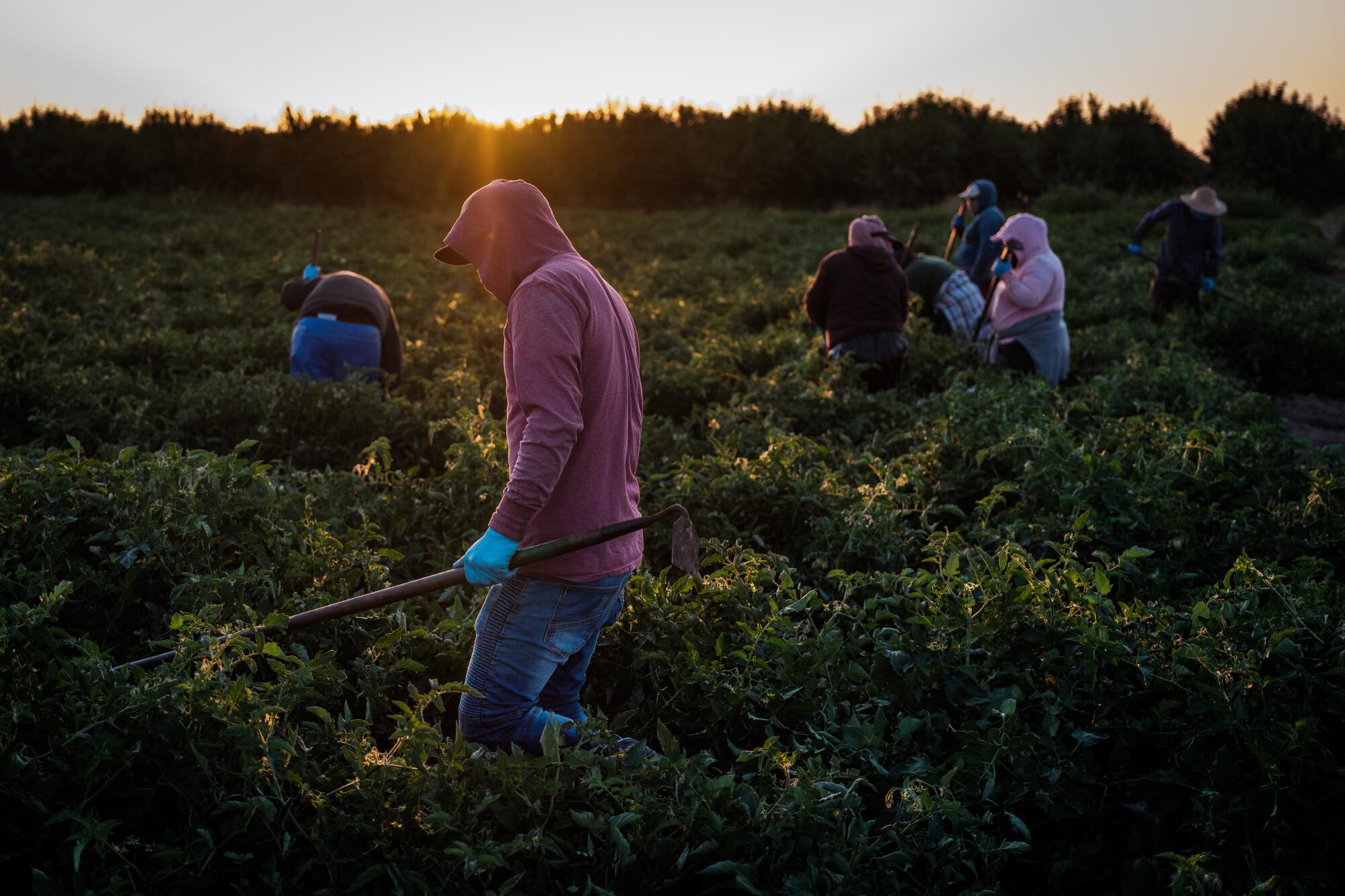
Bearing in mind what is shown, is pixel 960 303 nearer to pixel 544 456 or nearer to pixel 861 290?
pixel 861 290

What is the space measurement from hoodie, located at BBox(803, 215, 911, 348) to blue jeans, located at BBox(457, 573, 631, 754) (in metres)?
4.69

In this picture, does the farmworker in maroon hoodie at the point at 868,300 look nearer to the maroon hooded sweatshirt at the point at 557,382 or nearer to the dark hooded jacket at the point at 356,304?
the dark hooded jacket at the point at 356,304

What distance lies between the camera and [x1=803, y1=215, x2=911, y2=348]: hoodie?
6.77 m

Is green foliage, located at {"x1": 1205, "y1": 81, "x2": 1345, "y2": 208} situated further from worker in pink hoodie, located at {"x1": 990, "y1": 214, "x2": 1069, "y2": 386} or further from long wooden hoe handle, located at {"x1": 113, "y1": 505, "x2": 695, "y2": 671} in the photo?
long wooden hoe handle, located at {"x1": 113, "y1": 505, "x2": 695, "y2": 671}

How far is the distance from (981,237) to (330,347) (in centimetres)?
695

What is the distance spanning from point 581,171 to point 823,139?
28.4ft

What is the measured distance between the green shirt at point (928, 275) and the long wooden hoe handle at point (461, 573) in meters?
6.71

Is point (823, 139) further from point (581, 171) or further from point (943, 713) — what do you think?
point (943, 713)

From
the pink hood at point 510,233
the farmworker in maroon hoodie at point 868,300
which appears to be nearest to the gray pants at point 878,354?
the farmworker in maroon hoodie at point 868,300

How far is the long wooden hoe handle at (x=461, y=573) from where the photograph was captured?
242 centimetres

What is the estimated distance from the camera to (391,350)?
6.80 meters

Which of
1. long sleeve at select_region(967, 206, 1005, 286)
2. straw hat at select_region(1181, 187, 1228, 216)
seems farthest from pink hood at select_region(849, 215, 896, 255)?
straw hat at select_region(1181, 187, 1228, 216)

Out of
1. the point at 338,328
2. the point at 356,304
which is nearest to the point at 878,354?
the point at 356,304

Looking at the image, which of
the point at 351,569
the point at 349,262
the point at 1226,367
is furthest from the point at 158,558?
the point at 349,262
